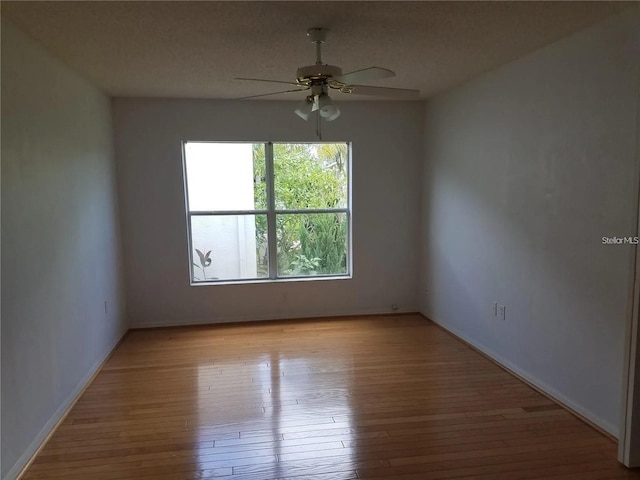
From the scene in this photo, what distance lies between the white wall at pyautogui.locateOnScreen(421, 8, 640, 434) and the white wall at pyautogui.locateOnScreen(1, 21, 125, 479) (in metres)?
3.22

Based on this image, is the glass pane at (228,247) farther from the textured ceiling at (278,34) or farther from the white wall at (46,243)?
the textured ceiling at (278,34)

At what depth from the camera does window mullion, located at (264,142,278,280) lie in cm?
486

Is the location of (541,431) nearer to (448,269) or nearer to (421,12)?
(448,269)

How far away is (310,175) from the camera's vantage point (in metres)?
5.00

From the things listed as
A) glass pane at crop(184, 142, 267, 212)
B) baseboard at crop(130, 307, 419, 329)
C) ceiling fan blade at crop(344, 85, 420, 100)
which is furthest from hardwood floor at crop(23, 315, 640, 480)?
ceiling fan blade at crop(344, 85, 420, 100)

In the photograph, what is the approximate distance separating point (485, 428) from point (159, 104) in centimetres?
406

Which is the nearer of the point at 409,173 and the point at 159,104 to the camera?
the point at 159,104

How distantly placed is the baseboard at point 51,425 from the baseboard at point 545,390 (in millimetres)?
3211

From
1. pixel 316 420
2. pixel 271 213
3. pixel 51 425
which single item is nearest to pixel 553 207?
pixel 316 420

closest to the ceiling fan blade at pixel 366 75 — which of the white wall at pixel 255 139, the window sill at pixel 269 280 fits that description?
the white wall at pixel 255 139

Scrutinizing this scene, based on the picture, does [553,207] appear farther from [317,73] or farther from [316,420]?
[316,420]

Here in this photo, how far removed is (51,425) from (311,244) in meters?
3.02

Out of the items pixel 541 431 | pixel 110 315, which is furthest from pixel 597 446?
pixel 110 315

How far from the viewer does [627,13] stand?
2402mm
